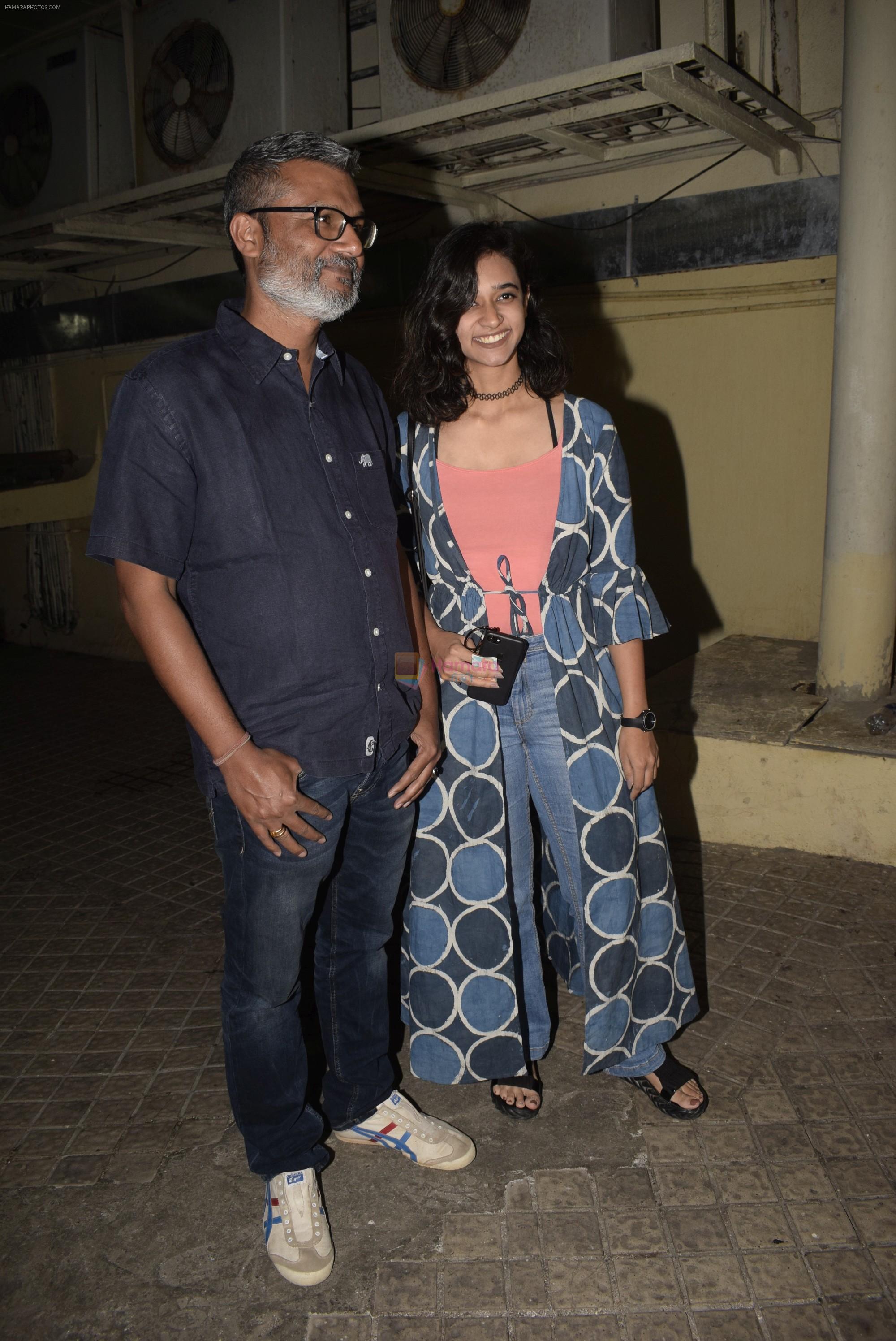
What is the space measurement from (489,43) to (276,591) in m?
3.68

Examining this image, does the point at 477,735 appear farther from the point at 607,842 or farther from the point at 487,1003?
the point at 487,1003

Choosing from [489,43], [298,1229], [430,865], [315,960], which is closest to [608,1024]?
[430,865]

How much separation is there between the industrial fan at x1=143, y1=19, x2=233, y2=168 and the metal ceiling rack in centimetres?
24

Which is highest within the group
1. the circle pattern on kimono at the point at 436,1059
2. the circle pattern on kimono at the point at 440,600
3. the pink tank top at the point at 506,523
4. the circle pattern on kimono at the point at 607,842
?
the pink tank top at the point at 506,523

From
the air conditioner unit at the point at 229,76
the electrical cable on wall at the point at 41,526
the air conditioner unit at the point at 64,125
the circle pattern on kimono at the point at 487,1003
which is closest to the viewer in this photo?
the circle pattern on kimono at the point at 487,1003

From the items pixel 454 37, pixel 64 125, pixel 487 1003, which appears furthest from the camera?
pixel 64 125

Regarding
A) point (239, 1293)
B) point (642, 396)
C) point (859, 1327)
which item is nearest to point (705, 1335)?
point (859, 1327)

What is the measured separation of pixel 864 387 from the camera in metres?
4.31

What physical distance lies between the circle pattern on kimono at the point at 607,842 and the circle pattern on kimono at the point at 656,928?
0.65ft

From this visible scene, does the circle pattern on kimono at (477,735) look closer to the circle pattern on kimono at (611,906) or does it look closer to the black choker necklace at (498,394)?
the circle pattern on kimono at (611,906)

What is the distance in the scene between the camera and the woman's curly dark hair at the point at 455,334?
7.68 feet

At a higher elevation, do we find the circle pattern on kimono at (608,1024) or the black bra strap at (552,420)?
the black bra strap at (552,420)

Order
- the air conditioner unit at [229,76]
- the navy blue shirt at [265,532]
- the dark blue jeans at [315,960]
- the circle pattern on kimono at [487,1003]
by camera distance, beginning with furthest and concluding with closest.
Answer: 1. the air conditioner unit at [229,76]
2. the circle pattern on kimono at [487,1003]
3. the dark blue jeans at [315,960]
4. the navy blue shirt at [265,532]

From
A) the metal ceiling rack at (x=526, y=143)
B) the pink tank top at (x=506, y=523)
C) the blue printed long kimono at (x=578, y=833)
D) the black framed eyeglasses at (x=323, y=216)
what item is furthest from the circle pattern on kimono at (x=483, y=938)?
the metal ceiling rack at (x=526, y=143)
